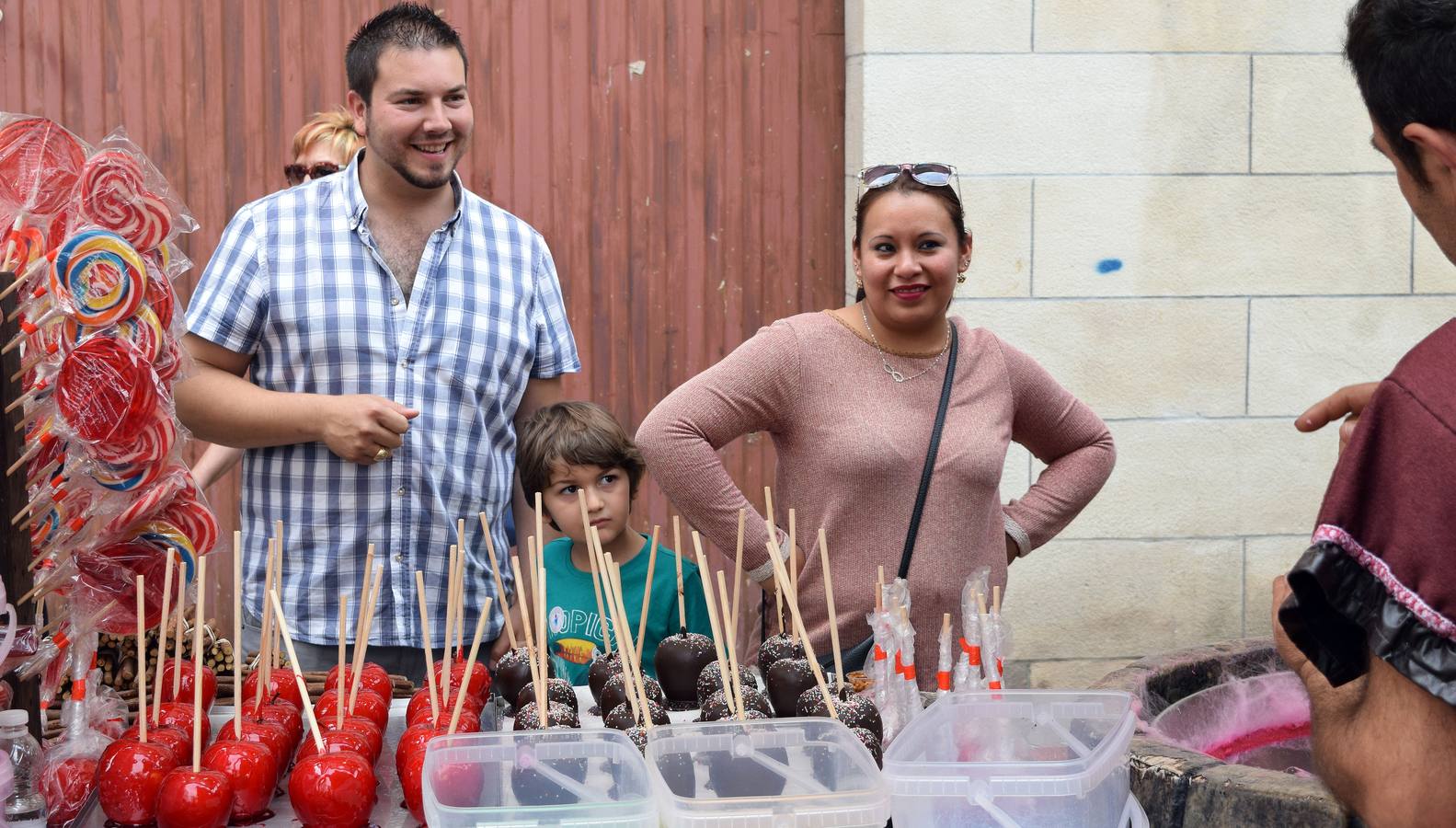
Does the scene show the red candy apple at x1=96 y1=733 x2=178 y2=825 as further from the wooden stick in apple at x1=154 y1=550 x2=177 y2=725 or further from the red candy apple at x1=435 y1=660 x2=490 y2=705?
the red candy apple at x1=435 y1=660 x2=490 y2=705

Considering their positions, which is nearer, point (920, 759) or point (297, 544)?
point (920, 759)

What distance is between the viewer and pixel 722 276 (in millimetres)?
4977

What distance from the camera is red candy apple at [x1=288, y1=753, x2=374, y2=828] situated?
2072 millimetres

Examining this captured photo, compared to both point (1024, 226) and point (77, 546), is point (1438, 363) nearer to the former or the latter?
point (77, 546)

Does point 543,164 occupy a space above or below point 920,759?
above

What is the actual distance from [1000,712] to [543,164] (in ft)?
10.1

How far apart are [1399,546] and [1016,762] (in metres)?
0.64

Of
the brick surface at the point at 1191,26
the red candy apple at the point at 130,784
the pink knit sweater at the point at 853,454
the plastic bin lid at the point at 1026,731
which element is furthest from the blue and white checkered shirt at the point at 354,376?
the brick surface at the point at 1191,26

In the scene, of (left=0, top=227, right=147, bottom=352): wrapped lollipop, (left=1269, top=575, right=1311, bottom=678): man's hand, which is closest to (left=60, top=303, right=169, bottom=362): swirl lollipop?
(left=0, top=227, right=147, bottom=352): wrapped lollipop

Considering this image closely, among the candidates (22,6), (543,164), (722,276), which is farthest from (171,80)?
(722,276)

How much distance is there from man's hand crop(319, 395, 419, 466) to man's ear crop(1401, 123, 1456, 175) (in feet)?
6.88

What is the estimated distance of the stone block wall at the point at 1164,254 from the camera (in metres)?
4.68

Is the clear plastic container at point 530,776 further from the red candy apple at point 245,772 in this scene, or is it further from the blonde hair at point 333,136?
the blonde hair at point 333,136

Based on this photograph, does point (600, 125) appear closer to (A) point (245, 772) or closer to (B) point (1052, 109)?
(B) point (1052, 109)
